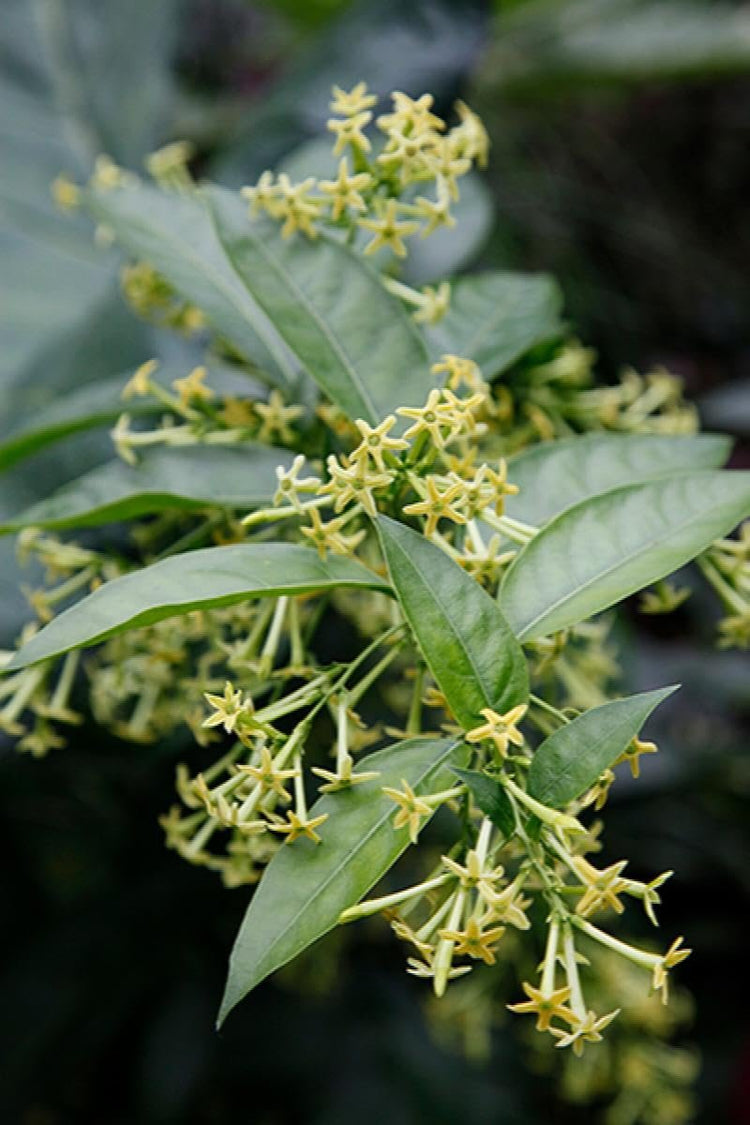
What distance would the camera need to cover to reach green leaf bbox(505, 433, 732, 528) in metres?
0.56

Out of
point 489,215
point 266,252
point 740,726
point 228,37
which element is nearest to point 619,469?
point 266,252

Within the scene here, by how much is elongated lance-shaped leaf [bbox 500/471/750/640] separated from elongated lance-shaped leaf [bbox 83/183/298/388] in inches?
8.2

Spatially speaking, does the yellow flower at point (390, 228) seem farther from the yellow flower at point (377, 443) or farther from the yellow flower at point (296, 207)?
the yellow flower at point (377, 443)

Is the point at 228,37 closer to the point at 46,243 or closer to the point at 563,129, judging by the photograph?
the point at 563,129

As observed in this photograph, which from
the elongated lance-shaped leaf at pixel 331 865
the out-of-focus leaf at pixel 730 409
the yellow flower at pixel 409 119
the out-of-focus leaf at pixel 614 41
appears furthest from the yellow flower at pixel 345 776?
the out-of-focus leaf at pixel 614 41

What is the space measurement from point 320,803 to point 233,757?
10cm

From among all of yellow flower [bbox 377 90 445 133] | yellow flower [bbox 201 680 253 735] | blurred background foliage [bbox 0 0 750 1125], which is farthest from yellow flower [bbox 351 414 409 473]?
blurred background foliage [bbox 0 0 750 1125]

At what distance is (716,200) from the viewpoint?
1.92 m

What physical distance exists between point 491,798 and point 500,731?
25 millimetres

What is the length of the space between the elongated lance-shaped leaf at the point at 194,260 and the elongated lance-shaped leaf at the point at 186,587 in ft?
0.63

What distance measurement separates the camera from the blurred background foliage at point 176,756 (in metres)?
1.05

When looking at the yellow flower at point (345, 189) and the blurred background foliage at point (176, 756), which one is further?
the blurred background foliage at point (176, 756)

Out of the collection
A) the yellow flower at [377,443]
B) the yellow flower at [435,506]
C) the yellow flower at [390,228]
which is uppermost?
the yellow flower at [390,228]

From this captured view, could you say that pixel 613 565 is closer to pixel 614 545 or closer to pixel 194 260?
pixel 614 545
